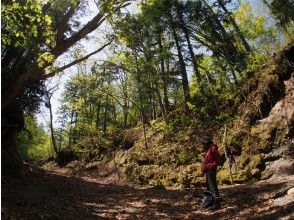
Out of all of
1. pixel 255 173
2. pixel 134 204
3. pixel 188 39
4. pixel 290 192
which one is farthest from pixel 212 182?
pixel 188 39

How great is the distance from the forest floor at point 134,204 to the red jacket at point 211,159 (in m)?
1.07

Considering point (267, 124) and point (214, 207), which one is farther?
point (267, 124)

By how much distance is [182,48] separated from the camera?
25.4 m

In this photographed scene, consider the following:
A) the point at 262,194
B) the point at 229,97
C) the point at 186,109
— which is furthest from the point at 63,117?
the point at 262,194

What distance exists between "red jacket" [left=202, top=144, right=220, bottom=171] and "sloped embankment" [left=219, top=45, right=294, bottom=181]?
4396 mm

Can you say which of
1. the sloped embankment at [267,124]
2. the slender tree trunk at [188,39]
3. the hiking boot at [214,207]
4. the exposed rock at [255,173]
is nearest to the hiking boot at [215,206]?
the hiking boot at [214,207]

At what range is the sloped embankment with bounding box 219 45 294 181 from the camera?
46.8 ft

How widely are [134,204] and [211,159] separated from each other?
3602mm

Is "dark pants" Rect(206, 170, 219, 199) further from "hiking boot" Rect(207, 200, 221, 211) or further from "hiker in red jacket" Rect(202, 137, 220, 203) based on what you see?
"hiking boot" Rect(207, 200, 221, 211)

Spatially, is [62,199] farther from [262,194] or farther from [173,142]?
[173,142]

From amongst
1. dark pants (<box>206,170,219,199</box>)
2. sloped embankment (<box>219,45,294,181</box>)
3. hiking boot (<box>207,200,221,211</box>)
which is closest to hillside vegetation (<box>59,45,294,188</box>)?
sloped embankment (<box>219,45,294,181</box>)

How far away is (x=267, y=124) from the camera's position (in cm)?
1579

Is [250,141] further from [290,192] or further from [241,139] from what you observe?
[290,192]

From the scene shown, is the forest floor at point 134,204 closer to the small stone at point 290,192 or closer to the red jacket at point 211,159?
the small stone at point 290,192
